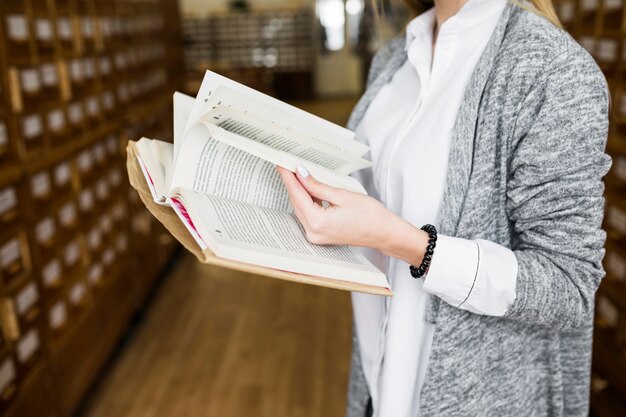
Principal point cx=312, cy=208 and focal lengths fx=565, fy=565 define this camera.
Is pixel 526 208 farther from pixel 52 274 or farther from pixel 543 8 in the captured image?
pixel 52 274

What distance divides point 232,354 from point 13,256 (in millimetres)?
1135

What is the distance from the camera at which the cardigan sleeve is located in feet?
2.25

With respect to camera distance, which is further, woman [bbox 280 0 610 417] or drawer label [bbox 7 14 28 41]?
drawer label [bbox 7 14 28 41]

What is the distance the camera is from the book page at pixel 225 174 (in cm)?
69

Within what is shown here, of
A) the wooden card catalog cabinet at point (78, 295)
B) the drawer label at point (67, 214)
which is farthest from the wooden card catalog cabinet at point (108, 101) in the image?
the wooden card catalog cabinet at point (78, 295)

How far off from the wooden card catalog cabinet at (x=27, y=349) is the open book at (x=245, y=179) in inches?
43.5

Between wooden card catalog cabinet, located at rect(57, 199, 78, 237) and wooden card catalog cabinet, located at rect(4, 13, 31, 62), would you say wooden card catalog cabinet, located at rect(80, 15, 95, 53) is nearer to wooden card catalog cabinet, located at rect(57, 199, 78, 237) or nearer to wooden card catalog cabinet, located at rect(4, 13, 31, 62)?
wooden card catalog cabinet, located at rect(4, 13, 31, 62)

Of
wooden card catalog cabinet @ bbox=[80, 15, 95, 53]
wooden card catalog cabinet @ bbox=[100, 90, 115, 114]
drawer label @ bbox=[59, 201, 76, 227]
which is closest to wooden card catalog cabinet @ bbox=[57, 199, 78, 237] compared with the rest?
drawer label @ bbox=[59, 201, 76, 227]

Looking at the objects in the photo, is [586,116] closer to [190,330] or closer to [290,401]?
[290,401]

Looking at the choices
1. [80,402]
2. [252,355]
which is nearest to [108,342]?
[80,402]

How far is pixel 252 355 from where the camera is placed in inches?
96.6

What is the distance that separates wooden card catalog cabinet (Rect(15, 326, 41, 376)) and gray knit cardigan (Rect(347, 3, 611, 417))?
4.12 feet

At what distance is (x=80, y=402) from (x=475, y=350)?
5.57 feet

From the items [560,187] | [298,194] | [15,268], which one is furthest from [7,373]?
[560,187]
